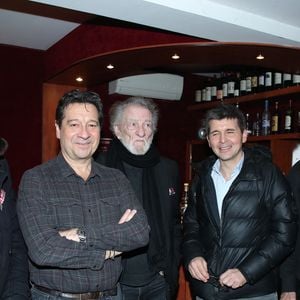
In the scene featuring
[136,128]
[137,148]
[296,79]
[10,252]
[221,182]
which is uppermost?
[296,79]

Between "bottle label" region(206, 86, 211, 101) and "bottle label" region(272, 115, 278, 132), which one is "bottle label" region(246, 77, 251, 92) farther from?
"bottle label" region(206, 86, 211, 101)

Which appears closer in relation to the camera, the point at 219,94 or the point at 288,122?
the point at 288,122

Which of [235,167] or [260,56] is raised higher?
[260,56]

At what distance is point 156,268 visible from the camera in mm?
2121

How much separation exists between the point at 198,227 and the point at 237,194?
0.33 m

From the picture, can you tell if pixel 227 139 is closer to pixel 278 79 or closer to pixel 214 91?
pixel 278 79

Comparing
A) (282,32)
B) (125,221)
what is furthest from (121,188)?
(282,32)

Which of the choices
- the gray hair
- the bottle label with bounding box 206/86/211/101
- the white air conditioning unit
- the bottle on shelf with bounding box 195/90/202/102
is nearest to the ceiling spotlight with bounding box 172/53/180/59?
the gray hair

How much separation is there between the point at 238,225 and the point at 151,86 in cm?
317

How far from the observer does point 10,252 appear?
1.67m

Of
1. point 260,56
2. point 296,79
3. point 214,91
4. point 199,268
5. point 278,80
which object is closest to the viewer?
point 199,268

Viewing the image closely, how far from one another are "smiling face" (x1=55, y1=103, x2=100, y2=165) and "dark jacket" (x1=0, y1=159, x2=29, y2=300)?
0.27 metres

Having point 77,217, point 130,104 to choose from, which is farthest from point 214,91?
point 77,217

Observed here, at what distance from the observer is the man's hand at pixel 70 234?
156 centimetres
